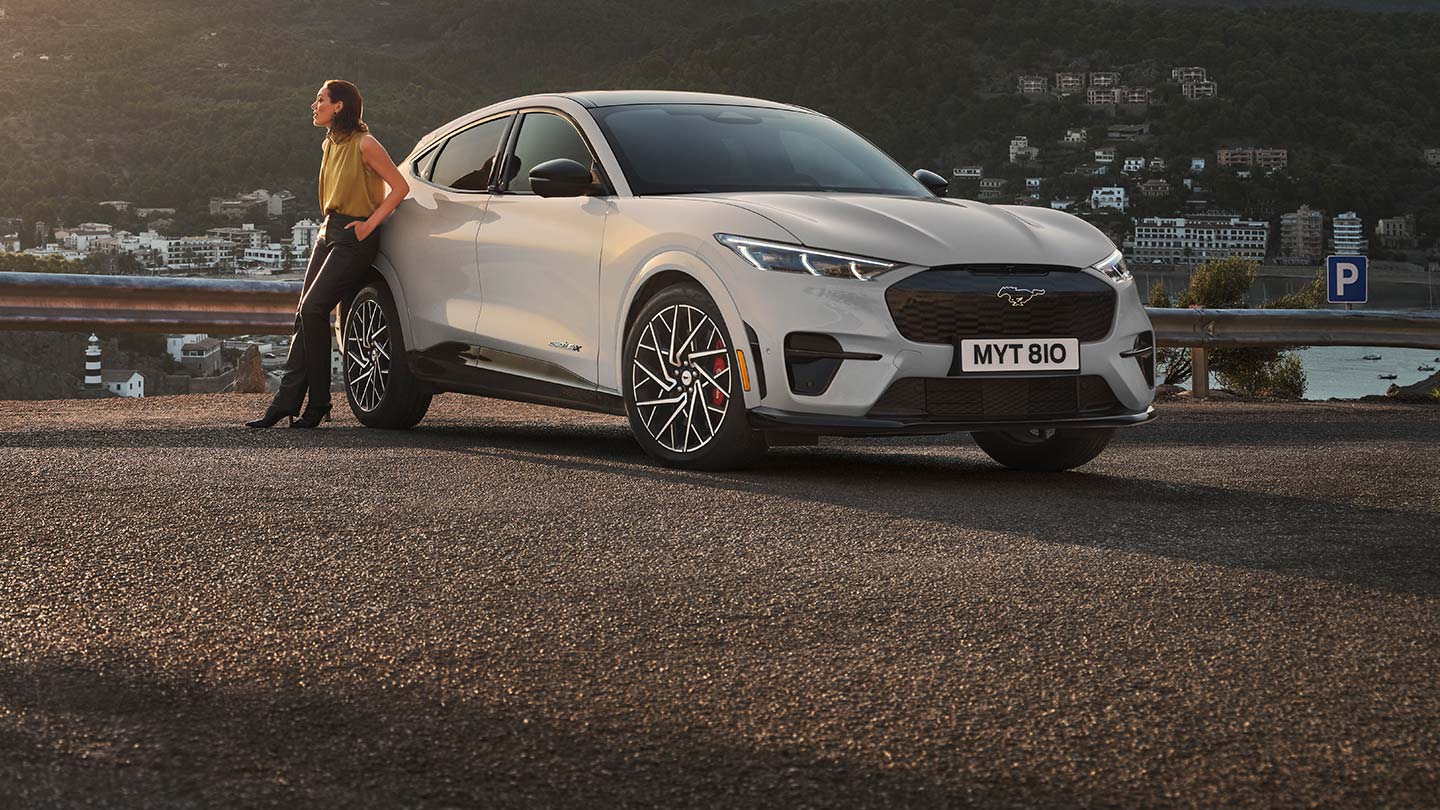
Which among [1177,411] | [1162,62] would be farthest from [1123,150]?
[1177,411]

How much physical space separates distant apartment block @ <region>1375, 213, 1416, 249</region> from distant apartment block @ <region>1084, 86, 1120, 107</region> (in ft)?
61.0

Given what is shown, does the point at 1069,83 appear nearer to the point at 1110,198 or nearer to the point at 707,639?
the point at 1110,198

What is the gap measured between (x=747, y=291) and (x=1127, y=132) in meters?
93.1

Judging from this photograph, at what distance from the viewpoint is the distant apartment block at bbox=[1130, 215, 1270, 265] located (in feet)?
217

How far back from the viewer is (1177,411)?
12062mm

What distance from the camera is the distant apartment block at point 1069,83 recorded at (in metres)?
106

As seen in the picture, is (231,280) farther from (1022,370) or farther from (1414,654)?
(1414,654)

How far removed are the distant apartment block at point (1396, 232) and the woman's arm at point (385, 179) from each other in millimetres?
90842

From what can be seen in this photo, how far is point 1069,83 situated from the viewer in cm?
10788

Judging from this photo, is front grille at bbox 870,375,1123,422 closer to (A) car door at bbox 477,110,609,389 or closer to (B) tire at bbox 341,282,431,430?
(A) car door at bbox 477,110,609,389

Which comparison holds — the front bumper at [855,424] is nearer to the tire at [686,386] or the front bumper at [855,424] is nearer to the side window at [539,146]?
the tire at [686,386]

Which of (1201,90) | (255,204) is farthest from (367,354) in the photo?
(1201,90)

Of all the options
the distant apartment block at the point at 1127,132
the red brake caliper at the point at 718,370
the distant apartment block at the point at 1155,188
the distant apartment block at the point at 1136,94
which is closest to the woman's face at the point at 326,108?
the red brake caliper at the point at 718,370

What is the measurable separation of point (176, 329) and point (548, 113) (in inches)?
175
